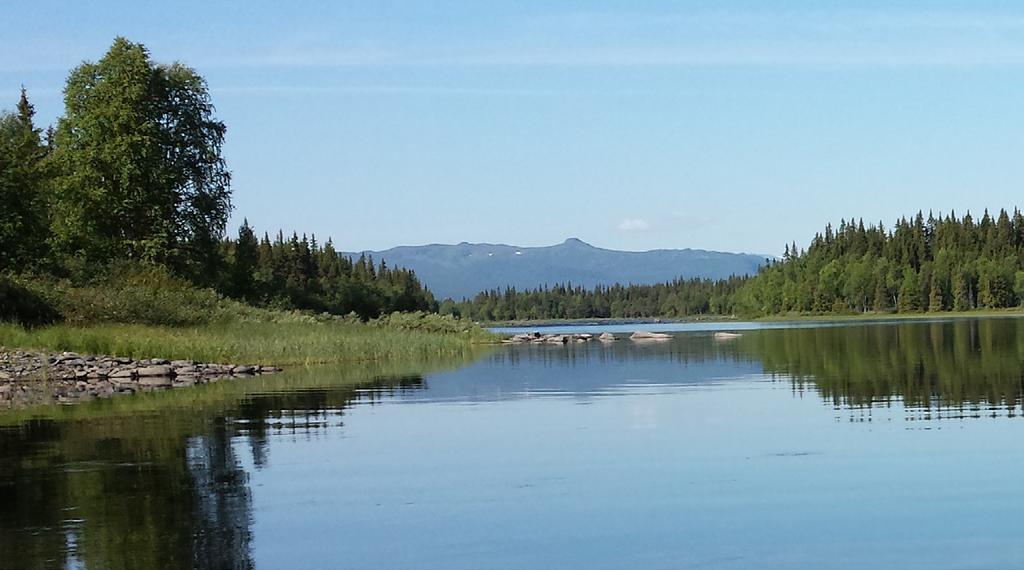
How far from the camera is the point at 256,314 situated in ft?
208

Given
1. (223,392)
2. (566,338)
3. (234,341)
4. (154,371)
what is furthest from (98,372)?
(566,338)

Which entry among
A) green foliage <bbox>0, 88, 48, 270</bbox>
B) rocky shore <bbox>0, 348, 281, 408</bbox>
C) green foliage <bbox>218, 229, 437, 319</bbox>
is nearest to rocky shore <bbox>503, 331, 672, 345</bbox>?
green foliage <bbox>218, 229, 437, 319</bbox>

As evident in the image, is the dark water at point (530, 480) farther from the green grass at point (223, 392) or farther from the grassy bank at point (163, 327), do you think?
the grassy bank at point (163, 327)

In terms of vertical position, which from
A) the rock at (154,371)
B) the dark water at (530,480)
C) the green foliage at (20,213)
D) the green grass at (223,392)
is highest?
the green foliage at (20,213)

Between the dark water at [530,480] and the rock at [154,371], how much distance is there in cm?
1226

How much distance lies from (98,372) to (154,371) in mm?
1941

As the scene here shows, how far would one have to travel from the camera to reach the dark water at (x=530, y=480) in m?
12.2

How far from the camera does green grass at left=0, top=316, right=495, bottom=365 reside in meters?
45.9

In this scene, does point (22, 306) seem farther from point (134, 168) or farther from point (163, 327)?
point (134, 168)

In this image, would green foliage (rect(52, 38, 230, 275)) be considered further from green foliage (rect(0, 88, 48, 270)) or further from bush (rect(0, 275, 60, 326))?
bush (rect(0, 275, 60, 326))

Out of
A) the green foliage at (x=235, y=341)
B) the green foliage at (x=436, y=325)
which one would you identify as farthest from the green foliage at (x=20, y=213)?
the green foliage at (x=436, y=325)

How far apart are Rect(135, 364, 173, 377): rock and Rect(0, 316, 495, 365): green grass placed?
2341mm

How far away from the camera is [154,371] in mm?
44781

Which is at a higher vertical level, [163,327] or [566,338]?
[163,327]
